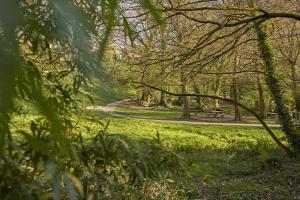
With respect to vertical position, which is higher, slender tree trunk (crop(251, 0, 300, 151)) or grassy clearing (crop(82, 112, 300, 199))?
slender tree trunk (crop(251, 0, 300, 151))

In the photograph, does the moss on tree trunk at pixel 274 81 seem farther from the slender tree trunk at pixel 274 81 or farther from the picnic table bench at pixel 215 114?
the picnic table bench at pixel 215 114

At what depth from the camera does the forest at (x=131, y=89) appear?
445mm

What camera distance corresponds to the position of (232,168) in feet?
33.5

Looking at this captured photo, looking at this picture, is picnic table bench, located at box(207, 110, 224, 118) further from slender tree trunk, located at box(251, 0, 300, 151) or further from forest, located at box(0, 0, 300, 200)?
slender tree trunk, located at box(251, 0, 300, 151)

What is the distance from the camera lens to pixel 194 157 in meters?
11.5

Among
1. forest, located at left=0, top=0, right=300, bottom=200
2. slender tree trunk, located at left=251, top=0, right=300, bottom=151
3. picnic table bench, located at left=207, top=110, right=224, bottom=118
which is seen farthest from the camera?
picnic table bench, located at left=207, top=110, right=224, bottom=118

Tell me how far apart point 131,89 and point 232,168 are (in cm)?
367

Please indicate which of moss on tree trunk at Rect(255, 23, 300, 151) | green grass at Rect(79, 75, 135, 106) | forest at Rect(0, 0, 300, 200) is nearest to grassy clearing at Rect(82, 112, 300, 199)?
forest at Rect(0, 0, 300, 200)

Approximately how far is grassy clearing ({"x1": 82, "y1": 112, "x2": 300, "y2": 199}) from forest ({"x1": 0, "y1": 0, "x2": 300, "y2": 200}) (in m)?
0.04

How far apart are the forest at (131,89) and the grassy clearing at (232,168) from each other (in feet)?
0.12

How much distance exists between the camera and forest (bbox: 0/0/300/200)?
445 millimetres

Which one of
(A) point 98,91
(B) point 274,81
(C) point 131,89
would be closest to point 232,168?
(B) point 274,81

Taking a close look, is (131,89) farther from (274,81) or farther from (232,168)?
(274,81)

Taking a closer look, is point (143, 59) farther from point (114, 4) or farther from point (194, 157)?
point (114, 4)
